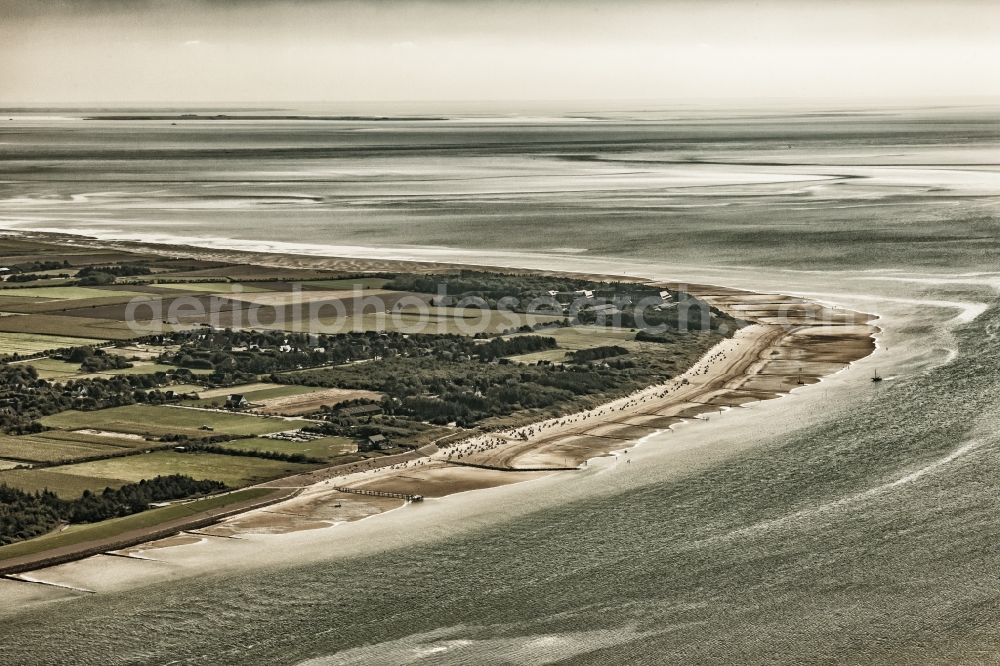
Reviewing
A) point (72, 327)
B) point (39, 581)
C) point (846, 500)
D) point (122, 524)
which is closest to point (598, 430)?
point (846, 500)

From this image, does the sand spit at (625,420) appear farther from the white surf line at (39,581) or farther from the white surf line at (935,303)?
the white surf line at (39,581)

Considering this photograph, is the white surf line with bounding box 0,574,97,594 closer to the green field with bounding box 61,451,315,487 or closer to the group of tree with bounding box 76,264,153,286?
the green field with bounding box 61,451,315,487

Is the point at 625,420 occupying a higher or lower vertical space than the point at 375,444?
lower

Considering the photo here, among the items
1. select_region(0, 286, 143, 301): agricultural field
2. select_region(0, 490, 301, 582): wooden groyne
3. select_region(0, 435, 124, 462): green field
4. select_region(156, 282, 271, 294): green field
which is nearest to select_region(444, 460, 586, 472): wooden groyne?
select_region(0, 490, 301, 582): wooden groyne

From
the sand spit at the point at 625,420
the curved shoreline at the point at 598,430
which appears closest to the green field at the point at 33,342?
the curved shoreline at the point at 598,430

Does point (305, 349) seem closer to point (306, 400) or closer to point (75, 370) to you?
point (306, 400)

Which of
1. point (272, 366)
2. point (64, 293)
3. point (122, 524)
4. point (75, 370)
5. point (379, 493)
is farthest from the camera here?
point (64, 293)
